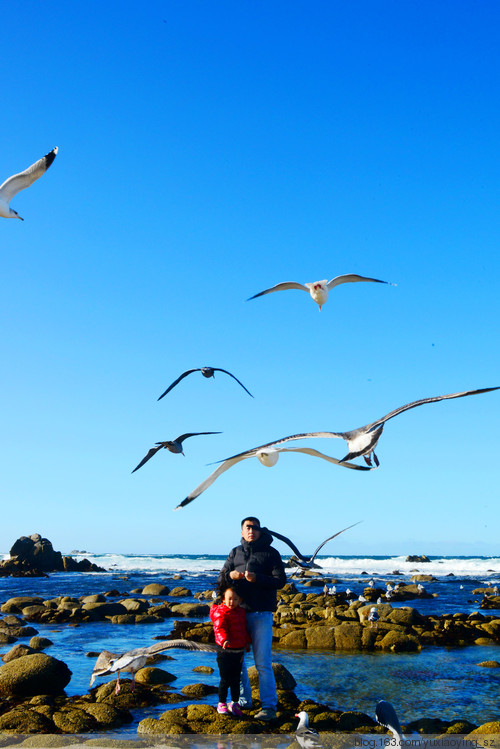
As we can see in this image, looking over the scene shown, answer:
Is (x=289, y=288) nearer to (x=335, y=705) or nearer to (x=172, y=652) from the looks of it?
(x=335, y=705)

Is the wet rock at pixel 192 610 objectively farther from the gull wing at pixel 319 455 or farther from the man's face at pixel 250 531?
the gull wing at pixel 319 455

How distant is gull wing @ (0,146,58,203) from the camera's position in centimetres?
773

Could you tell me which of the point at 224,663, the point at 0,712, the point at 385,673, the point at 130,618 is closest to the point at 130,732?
the point at 224,663

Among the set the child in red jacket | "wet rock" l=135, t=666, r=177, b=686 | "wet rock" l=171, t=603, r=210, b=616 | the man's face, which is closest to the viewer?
the child in red jacket

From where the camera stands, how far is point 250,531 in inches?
261

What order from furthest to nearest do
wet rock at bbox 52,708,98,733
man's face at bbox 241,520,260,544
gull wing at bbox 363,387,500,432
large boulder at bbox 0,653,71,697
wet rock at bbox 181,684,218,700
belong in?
1. large boulder at bbox 0,653,71,697
2. wet rock at bbox 181,684,218,700
3. man's face at bbox 241,520,260,544
4. wet rock at bbox 52,708,98,733
5. gull wing at bbox 363,387,500,432

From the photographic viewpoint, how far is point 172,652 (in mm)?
11883

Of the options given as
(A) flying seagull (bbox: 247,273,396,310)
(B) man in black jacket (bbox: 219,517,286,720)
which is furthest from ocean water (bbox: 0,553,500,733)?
(A) flying seagull (bbox: 247,273,396,310)

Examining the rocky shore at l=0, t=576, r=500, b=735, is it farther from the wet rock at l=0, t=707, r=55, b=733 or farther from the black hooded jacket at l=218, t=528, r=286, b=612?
the black hooded jacket at l=218, t=528, r=286, b=612

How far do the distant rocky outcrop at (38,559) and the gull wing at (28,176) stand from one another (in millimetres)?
52503

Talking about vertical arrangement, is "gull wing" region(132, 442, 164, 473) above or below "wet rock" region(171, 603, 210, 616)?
above

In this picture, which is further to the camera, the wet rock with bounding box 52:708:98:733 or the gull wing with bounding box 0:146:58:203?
the gull wing with bounding box 0:146:58:203

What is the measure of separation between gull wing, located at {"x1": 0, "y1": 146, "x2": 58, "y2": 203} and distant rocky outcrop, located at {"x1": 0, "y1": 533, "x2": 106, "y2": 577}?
52.5 m

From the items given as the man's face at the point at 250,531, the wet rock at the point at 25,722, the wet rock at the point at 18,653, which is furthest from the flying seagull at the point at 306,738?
the wet rock at the point at 18,653
